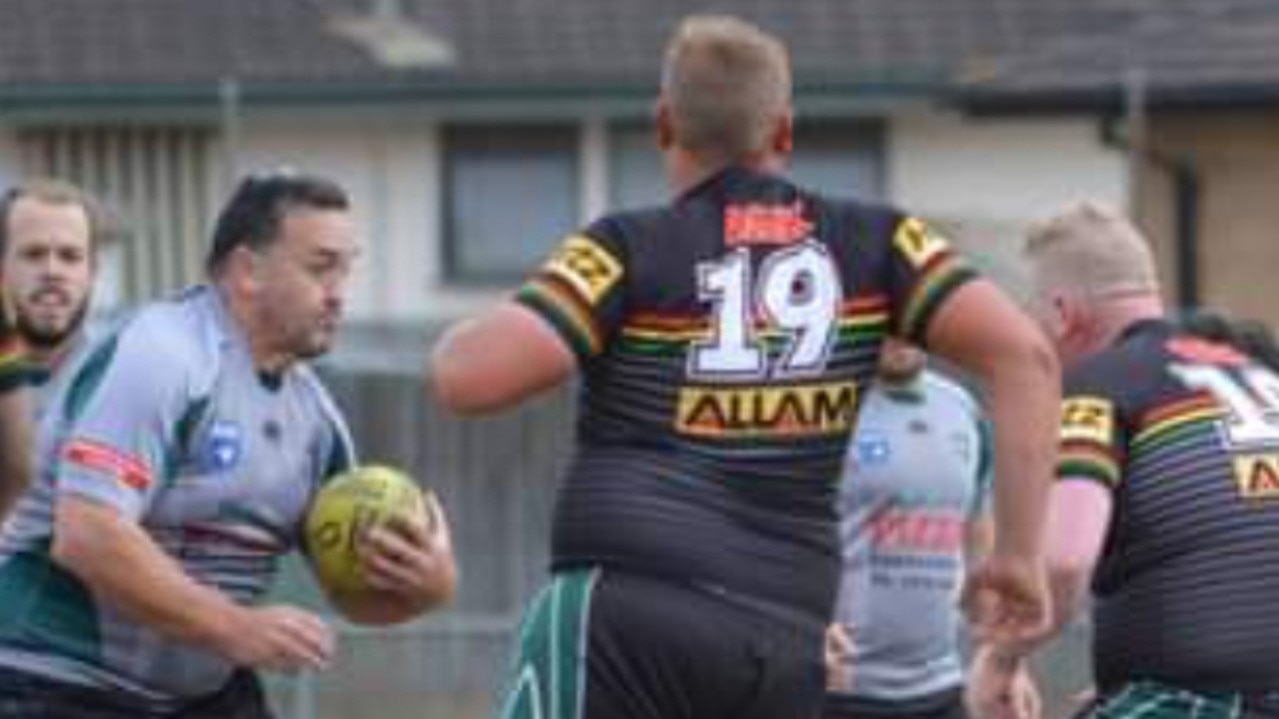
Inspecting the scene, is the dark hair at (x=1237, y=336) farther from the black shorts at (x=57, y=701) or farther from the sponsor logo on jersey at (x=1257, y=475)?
the black shorts at (x=57, y=701)

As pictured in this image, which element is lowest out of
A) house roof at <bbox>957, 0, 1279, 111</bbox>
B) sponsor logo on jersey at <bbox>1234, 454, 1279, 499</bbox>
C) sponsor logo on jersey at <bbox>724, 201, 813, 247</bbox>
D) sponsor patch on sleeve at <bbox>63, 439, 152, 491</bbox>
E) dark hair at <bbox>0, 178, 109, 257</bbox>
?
sponsor logo on jersey at <bbox>1234, 454, 1279, 499</bbox>

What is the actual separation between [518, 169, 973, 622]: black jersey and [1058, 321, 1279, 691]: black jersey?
0.71 metres

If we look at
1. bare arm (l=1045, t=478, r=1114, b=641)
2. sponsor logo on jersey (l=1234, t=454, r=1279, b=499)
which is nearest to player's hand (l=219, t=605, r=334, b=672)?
bare arm (l=1045, t=478, r=1114, b=641)

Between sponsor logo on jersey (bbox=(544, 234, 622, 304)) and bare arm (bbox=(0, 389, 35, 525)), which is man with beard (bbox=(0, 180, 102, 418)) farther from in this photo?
sponsor logo on jersey (bbox=(544, 234, 622, 304))

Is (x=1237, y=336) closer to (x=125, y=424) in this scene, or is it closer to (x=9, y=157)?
(x=125, y=424)

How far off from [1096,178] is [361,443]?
34.4 feet

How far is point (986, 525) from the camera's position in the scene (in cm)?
1155

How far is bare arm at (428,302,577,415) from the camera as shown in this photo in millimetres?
7656

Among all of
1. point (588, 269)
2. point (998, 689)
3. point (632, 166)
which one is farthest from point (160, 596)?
point (632, 166)

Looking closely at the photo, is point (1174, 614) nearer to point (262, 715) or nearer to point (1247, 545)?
point (1247, 545)

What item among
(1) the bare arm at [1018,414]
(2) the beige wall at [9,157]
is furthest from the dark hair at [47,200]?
(2) the beige wall at [9,157]

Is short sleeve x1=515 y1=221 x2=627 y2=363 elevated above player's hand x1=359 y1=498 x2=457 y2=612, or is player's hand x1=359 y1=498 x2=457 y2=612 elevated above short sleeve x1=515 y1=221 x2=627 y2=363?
short sleeve x1=515 y1=221 x2=627 y2=363

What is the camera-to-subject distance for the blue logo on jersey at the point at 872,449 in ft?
37.0

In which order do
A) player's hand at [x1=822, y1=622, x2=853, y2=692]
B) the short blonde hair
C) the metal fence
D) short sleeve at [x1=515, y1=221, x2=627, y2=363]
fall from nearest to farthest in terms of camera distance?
short sleeve at [x1=515, y1=221, x2=627, y2=363], the short blonde hair, player's hand at [x1=822, y1=622, x2=853, y2=692], the metal fence
